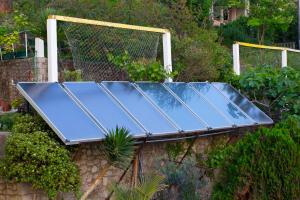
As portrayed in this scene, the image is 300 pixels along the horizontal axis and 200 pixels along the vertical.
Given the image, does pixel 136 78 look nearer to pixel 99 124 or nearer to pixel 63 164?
pixel 99 124

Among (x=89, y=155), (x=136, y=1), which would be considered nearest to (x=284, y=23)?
(x=136, y=1)

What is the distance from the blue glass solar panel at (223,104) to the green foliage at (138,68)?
0.99 metres

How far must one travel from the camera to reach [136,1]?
1750cm

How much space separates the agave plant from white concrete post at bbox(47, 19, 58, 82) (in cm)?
185

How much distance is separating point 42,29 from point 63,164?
261 inches

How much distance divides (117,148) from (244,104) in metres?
5.25

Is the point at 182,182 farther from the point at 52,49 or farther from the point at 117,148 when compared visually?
the point at 52,49

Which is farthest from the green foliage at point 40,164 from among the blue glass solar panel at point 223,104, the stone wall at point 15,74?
the blue glass solar panel at point 223,104

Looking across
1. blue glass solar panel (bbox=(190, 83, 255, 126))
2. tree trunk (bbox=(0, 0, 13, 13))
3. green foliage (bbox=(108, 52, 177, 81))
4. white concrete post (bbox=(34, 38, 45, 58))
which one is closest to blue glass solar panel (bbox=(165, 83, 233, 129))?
blue glass solar panel (bbox=(190, 83, 255, 126))

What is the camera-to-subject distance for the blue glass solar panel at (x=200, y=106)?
1097 cm

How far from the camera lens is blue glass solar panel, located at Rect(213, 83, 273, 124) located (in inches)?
492

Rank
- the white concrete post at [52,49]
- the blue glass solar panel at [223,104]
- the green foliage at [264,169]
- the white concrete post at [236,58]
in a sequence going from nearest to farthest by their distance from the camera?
1. the green foliage at [264,169]
2. the white concrete post at [52,49]
3. the blue glass solar panel at [223,104]
4. the white concrete post at [236,58]

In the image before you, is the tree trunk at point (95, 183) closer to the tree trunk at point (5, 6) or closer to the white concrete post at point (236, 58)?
the white concrete post at point (236, 58)

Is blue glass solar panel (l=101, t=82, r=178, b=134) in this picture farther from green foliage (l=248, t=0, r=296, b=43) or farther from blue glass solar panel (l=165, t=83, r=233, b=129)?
green foliage (l=248, t=0, r=296, b=43)
